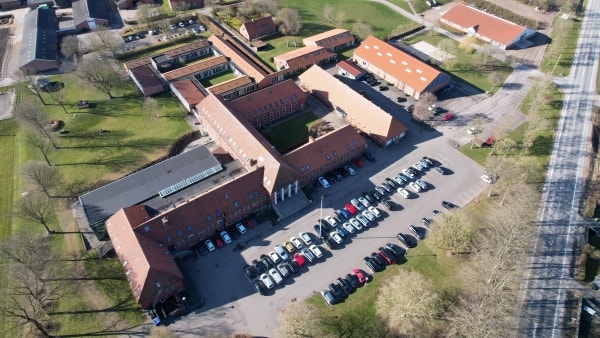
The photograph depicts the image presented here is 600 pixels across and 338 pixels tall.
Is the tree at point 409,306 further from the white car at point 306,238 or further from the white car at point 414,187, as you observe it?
the white car at point 414,187

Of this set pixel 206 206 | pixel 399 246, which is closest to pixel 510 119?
pixel 399 246

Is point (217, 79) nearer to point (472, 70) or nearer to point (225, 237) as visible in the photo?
point (225, 237)

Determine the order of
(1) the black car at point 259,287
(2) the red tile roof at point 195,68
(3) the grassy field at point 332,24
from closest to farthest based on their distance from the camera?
(1) the black car at point 259,287, (2) the red tile roof at point 195,68, (3) the grassy field at point 332,24

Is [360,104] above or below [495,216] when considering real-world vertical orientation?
above

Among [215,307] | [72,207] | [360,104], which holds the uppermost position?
[360,104]

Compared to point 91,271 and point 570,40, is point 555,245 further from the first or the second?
point 570,40

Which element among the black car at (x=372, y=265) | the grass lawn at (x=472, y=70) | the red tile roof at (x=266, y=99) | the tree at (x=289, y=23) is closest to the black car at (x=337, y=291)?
the black car at (x=372, y=265)
